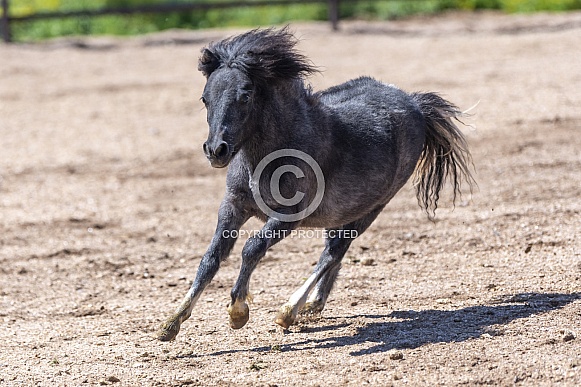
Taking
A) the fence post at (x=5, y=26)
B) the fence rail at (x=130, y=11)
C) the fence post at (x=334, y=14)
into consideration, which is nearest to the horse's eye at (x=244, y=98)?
the fence rail at (x=130, y=11)

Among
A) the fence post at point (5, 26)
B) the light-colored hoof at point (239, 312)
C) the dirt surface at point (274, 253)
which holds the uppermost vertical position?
the fence post at point (5, 26)

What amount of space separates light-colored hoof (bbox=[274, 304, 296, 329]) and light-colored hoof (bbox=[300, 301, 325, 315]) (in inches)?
11.3

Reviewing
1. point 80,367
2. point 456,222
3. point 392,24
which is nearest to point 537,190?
point 456,222

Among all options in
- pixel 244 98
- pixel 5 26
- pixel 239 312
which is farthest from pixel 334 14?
pixel 239 312

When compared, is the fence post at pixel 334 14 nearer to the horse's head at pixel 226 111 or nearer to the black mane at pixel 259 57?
the black mane at pixel 259 57

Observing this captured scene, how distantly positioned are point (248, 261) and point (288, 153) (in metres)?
0.68

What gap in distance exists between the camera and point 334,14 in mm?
16750

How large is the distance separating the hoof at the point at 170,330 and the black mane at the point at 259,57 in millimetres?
1429

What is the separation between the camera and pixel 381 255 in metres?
7.07

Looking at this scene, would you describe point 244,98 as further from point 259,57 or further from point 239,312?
point 239,312

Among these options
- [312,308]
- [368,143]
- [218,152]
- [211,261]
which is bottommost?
[312,308]

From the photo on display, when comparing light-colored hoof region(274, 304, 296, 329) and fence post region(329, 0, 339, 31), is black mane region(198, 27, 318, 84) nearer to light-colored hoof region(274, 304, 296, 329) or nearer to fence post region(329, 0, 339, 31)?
light-colored hoof region(274, 304, 296, 329)

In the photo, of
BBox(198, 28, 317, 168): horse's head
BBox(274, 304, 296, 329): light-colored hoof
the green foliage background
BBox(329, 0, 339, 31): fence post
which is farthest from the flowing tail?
the green foliage background

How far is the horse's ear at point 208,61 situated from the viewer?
5148mm
